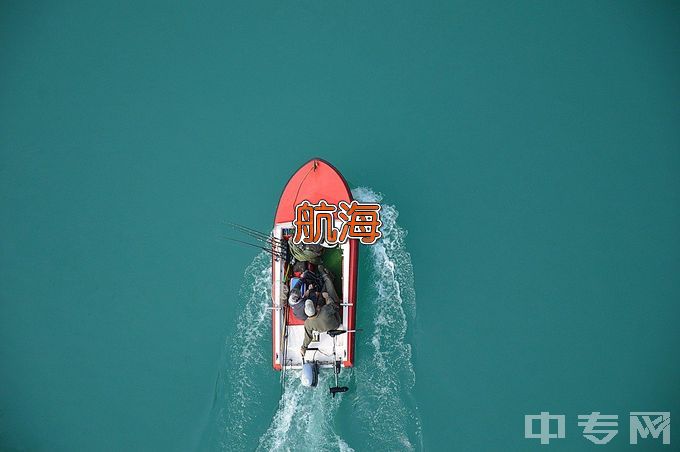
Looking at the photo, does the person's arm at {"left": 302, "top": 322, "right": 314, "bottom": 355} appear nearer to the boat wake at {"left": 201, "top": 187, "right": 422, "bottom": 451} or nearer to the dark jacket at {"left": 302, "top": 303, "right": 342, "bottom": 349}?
the dark jacket at {"left": 302, "top": 303, "right": 342, "bottom": 349}

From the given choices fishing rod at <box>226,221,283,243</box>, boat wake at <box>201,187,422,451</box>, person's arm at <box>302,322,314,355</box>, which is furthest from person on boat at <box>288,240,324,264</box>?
person's arm at <box>302,322,314,355</box>

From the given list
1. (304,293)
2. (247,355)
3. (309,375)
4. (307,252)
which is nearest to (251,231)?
(307,252)

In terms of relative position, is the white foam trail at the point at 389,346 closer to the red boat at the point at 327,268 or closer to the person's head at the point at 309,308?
the red boat at the point at 327,268

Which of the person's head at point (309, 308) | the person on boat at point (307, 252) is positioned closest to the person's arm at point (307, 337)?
the person's head at point (309, 308)

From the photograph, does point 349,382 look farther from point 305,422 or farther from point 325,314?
point 325,314

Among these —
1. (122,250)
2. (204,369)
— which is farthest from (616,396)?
(122,250)
